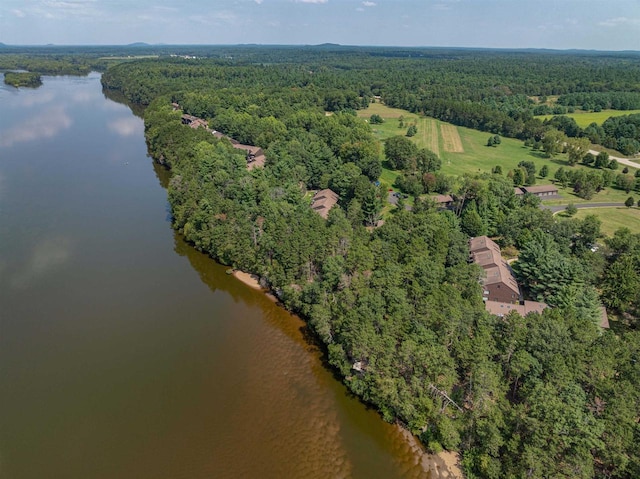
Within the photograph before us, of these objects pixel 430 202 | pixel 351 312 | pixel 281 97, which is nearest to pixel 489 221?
pixel 430 202

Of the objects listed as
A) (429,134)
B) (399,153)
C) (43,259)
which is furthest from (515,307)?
(429,134)

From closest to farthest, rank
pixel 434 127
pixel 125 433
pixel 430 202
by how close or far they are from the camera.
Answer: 1. pixel 125 433
2. pixel 430 202
3. pixel 434 127

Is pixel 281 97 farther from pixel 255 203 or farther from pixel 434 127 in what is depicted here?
pixel 255 203

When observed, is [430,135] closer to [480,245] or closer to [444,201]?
[444,201]

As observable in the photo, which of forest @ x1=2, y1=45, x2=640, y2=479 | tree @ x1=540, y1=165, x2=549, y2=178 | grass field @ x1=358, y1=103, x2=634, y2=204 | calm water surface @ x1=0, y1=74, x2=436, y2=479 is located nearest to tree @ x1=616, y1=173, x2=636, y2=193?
grass field @ x1=358, y1=103, x2=634, y2=204

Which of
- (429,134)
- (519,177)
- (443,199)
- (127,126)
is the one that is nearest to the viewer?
(443,199)

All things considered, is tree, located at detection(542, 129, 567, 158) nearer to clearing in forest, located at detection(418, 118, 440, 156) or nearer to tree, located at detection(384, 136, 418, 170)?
clearing in forest, located at detection(418, 118, 440, 156)
